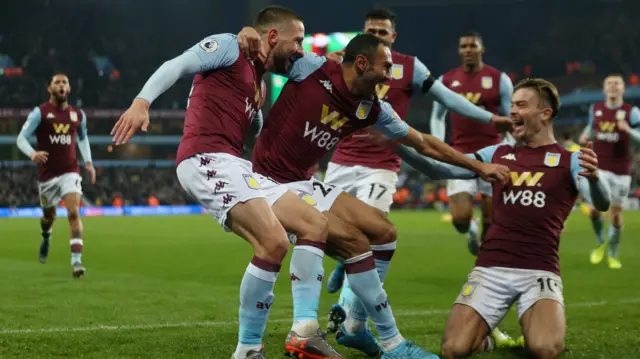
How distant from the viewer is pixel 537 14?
58.5 m

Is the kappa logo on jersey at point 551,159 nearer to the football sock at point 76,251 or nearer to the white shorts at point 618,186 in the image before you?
the football sock at point 76,251

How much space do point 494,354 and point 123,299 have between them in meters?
3.89

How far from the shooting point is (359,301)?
5.17 meters

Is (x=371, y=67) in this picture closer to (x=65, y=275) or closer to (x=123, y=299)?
(x=123, y=299)

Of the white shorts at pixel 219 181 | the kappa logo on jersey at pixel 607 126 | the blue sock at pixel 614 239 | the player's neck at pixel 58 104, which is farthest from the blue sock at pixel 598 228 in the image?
the white shorts at pixel 219 181

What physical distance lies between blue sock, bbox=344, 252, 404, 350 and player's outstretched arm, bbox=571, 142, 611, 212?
1.31 meters

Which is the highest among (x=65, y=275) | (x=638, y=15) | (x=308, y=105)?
(x=638, y=15)

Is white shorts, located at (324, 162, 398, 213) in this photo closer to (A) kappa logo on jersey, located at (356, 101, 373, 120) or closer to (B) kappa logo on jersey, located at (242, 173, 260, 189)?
(A) kappa logo on jersey, located at (356, 101, 373, 120)

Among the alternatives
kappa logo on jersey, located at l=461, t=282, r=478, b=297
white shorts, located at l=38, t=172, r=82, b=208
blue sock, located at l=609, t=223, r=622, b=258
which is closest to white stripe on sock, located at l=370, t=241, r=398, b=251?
kappa logo on jersey, located at l=461, t=282, r=478, b=297

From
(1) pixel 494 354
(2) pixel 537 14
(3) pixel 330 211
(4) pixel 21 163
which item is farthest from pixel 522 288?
(2) pixel 537 14

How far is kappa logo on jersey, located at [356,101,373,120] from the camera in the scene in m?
4.98

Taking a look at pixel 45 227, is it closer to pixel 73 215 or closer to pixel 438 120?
pixel 73 215

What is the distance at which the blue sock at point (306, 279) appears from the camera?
4.67 metres

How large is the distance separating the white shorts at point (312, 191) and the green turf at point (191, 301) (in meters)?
0.92
